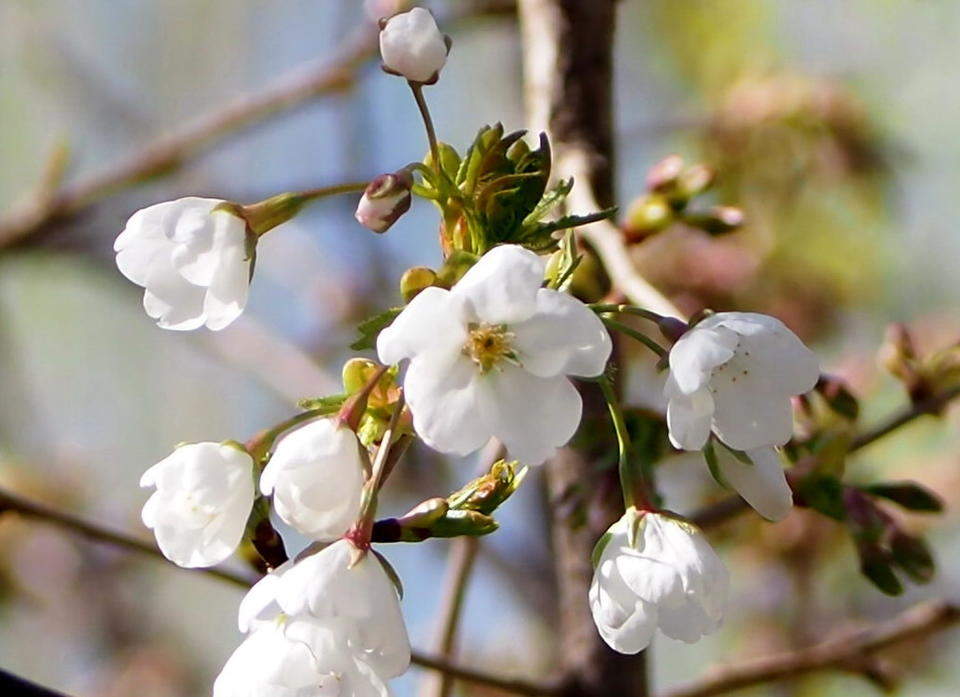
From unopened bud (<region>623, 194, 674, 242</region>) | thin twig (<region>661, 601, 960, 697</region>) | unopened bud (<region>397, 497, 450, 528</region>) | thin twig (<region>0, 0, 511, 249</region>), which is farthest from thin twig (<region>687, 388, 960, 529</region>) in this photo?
thin twig (<region>0, 0, 511, 249</region>)

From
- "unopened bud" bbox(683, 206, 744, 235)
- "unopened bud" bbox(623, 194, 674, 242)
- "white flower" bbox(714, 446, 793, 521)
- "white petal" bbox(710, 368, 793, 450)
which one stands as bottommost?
"unopened bud" bbox(683, 206, 744, 235)

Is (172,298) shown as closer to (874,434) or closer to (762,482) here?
(762,482)

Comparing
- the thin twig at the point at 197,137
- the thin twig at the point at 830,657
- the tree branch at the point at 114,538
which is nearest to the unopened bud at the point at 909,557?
the thin twig at the point at 830,657

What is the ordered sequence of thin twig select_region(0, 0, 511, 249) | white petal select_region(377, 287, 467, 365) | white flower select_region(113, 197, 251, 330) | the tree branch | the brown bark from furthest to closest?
thin twig select_region(0, 0, 511, 249) < the brown bark < the tree branch < white flower select_region(113, 197, 251, 330) < white petal select_region(377, 287, 467, 365)

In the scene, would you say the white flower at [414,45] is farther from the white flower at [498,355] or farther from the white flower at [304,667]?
the white flower at [304,667]

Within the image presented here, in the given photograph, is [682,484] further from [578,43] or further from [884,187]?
[578,43]

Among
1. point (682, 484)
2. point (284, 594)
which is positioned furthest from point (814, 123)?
point (284, 594)

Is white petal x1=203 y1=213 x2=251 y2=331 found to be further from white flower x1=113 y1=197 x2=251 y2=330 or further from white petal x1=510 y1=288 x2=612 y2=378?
white petal x1=510 y1=288 x2=612 y2=378

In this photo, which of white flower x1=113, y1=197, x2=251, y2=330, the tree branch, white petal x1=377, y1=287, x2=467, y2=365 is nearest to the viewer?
white petal x1=377, y1=287, x2=467, y2=365
